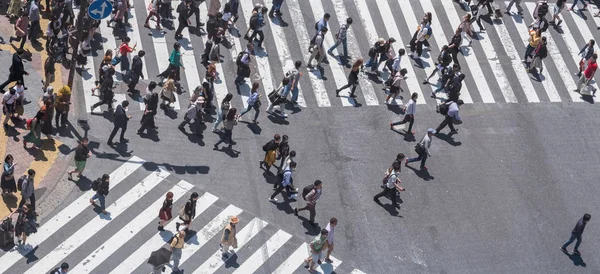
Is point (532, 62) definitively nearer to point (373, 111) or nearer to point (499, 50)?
point (499, 50)

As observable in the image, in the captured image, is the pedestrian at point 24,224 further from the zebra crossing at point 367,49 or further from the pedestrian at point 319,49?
the pedestrian at point 319,49

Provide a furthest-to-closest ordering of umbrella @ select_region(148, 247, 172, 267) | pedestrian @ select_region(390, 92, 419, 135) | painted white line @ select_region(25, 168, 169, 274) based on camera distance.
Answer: pedestrian @ select_region(390, 92, 419, 135) → painted white line @ select_region(25, 168, 169, 274) → umbrella @ select_region(148, 247, 172, 267)

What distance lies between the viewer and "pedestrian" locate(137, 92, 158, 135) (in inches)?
1451

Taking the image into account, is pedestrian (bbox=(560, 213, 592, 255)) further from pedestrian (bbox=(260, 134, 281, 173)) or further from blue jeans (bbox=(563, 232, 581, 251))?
pedestrian (bbox=(260, 134, 281, 173))

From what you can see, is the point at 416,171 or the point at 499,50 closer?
the point at 416,171

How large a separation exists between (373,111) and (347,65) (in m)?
3.00

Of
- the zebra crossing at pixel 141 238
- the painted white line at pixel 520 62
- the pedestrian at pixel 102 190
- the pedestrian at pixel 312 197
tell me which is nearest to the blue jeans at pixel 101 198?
the pedestrian at pixel 102 190

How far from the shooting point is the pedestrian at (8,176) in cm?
3309

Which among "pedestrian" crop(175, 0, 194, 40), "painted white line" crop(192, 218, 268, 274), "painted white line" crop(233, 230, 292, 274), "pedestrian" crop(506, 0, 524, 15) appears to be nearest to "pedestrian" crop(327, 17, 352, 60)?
"pedestrian" crop(175, 0, 194, 40)

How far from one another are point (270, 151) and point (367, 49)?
29.8 feet

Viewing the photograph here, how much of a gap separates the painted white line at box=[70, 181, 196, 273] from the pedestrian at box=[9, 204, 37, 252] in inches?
63.0

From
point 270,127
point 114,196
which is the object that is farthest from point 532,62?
point 114,196

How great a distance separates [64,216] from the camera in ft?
111

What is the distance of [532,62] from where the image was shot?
143 feet
